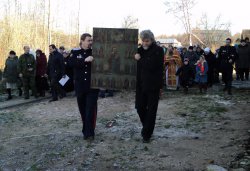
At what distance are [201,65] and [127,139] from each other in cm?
746

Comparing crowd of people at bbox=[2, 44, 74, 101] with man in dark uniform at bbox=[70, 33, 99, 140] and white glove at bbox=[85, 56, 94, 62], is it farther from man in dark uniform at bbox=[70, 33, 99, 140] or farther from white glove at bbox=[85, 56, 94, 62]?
white glove at bbox=[85, 56, 94, 62]

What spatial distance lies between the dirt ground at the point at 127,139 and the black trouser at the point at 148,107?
0.24m

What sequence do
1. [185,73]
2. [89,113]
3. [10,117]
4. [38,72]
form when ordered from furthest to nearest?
[38,72]
[185,73]
[10,117]
[89,113]

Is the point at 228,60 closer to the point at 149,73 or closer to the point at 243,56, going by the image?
the point at 243,56

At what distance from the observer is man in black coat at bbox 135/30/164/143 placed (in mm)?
6570

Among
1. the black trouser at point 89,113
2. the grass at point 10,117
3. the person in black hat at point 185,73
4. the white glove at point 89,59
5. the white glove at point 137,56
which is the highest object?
the white glove at point 137,56

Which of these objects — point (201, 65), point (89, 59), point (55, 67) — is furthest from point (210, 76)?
point (89, 59)

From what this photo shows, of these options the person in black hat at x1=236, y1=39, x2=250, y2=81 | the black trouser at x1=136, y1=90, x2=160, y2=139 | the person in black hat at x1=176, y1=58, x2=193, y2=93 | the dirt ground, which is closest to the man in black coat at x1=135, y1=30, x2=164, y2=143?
the black trouser at x1=136, y1=90, x2=160, y2=139

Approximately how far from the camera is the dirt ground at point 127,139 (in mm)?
5781

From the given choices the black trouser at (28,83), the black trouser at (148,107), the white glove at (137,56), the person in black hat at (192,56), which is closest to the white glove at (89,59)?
the white glove at (137,56)

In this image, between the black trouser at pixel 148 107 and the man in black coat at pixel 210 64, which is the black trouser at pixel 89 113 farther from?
the man in black coat at pixel 210 64

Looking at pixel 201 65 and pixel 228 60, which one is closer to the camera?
pixel 228 60

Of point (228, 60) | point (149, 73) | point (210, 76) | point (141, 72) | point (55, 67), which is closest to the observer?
point (149, 73)

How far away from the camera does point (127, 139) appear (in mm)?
7055
